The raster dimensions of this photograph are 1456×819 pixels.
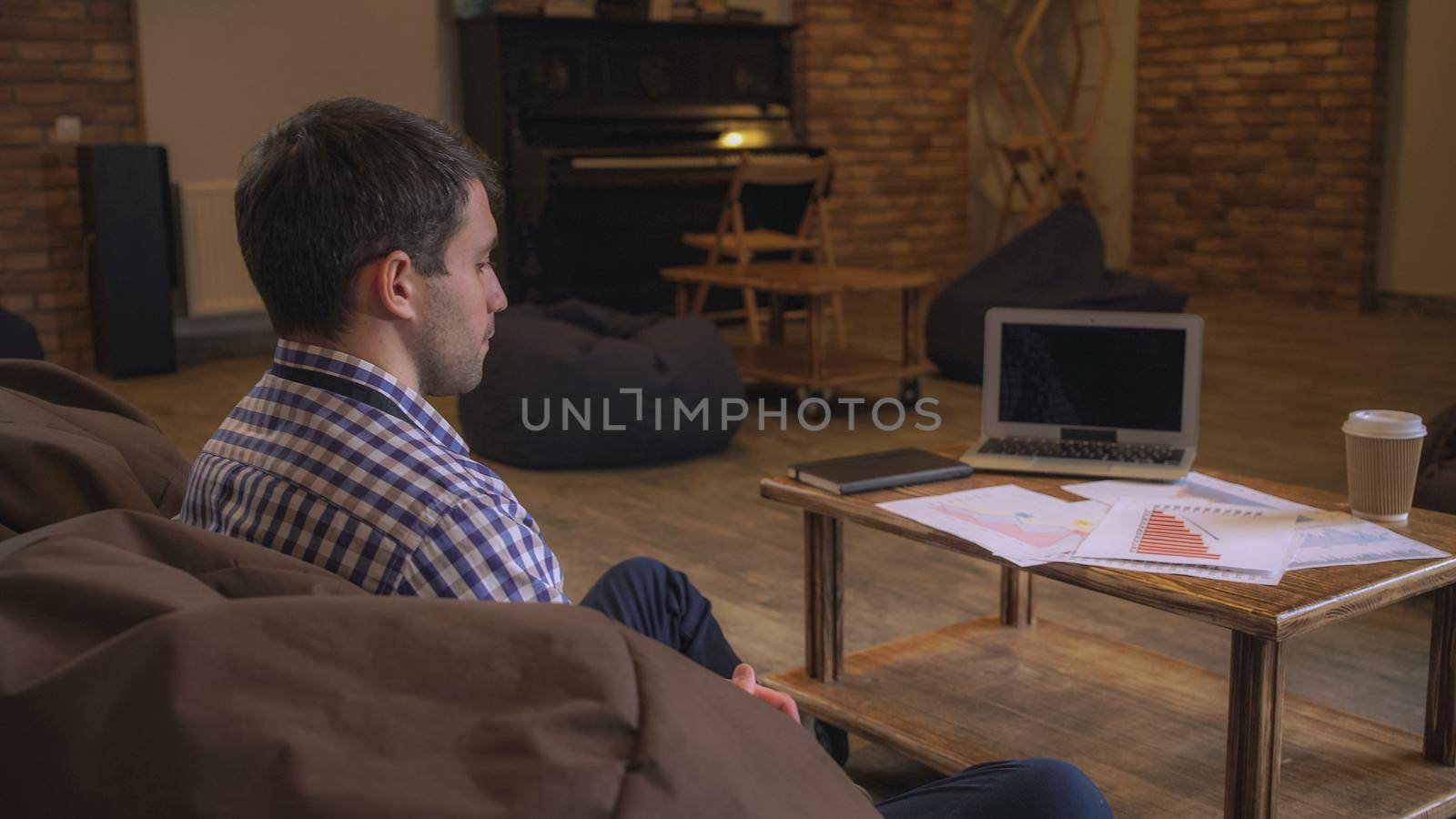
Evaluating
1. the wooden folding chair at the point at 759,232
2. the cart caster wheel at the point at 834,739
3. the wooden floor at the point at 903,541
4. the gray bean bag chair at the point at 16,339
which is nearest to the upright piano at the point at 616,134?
the wooden folding chair at the point at 759,232

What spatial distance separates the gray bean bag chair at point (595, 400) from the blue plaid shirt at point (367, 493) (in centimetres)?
280

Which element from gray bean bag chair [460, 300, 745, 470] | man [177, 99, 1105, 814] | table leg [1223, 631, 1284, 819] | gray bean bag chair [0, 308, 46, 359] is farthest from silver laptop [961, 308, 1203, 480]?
gray bean bag chair [0, 308, 46, 359]

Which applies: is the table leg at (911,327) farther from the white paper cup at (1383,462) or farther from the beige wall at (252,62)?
the white paper cup at (1383,462)

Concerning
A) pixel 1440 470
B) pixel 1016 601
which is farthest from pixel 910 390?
pixel 1016 601

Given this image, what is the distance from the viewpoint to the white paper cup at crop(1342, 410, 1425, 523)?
1752mm

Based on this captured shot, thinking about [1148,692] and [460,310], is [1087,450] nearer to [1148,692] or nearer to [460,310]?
[1148,692]

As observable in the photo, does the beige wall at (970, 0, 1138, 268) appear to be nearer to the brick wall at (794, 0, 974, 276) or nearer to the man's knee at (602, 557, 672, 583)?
the brick wall at (794, 0, 974, 276)

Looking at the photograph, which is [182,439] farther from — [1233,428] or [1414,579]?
[1414,579]

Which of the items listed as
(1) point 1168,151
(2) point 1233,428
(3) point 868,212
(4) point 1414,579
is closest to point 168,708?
(4) point 1414,579

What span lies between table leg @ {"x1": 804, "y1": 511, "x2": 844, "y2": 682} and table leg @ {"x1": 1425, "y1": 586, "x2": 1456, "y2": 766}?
0.80 m

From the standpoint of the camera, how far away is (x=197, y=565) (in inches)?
29.2

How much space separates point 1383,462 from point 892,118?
20.2 feet

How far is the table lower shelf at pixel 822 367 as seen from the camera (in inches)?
187

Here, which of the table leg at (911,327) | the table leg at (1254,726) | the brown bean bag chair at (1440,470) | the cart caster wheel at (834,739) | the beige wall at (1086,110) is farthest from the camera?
the beige wall at (1086,110)
